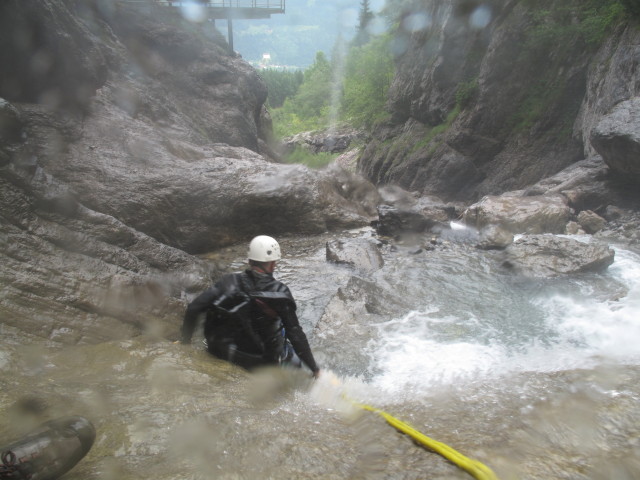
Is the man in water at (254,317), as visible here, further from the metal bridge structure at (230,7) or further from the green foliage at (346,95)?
the green foliage at (346,95)

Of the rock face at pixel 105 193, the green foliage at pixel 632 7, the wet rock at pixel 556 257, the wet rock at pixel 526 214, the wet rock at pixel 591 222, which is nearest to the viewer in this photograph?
the rock face at pixel 105 193

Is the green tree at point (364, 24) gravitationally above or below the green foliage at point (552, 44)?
above

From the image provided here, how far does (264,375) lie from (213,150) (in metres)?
9.94

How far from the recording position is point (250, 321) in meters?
3.91

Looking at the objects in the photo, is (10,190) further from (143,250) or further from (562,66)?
(562,66)

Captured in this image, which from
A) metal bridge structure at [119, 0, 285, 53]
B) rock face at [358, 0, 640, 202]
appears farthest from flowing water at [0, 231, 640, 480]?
metal bridge structure at [119, 0, 285, 53]

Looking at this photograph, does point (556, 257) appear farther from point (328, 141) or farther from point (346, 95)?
point (328, 141)

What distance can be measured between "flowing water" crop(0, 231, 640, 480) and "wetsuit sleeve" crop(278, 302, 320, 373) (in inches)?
11.6

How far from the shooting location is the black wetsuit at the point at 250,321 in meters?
3.74

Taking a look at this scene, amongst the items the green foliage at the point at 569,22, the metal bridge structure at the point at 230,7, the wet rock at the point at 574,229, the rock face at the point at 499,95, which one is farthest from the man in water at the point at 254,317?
the metal bridge structure at the point at 230,7

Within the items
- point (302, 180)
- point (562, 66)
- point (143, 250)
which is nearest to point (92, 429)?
point (143, 250)

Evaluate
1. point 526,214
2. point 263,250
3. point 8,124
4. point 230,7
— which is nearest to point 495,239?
point 526,214

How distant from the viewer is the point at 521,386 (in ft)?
13.1

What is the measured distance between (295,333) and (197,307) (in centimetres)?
105
